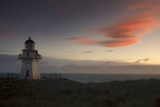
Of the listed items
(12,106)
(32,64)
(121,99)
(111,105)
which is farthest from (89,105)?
(32,64)

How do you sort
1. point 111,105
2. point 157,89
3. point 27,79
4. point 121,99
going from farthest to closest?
point 27,79 → point 157,89 → point 121,99 → point 111,105

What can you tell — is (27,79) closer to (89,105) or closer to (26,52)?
(26,52)

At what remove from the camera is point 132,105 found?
12273 millimetres

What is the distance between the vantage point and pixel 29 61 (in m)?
35.6

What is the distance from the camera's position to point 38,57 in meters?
37.0

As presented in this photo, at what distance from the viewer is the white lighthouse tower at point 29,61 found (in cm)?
3516

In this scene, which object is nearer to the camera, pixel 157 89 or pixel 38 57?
pixel 157 89

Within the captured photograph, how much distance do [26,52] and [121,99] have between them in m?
28.4

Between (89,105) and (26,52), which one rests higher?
(26,52)

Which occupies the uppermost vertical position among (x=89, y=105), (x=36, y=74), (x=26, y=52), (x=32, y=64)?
(x=26, y=52)

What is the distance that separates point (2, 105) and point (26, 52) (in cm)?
2621

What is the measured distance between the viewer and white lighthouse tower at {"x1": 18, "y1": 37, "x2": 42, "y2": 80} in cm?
3516

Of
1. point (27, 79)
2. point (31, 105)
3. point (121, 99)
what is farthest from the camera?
point (27, 79)

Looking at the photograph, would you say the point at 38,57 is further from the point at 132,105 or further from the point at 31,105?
the point at 132,105
